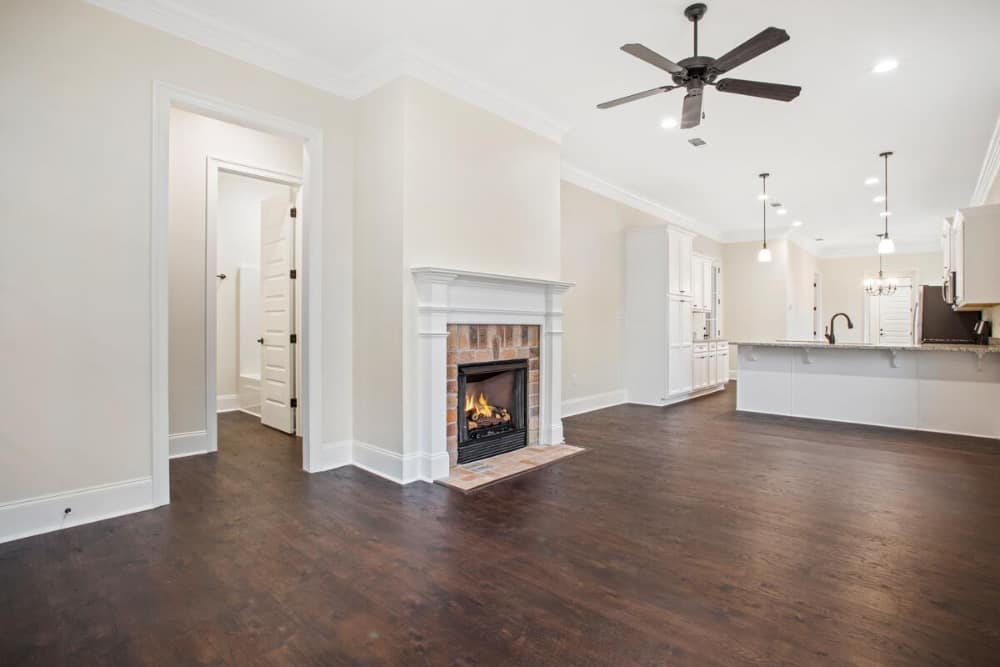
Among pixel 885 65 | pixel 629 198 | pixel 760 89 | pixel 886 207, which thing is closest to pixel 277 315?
pixel 760 89

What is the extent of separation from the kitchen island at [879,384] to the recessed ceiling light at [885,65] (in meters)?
2.99

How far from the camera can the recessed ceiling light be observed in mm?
3537

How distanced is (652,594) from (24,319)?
A: 341 centimetres

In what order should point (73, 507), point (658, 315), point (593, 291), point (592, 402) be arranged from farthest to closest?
point (658, 315) → point (593, 291) → point (592, 402) → point (73, 507)

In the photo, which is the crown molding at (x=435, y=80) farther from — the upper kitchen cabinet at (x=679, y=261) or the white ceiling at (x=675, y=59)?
the upper kitchen cabinet at (x=679, y=261)

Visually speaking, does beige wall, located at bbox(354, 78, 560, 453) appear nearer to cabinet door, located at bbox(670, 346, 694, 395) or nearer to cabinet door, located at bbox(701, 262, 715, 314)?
cabinet door, located at bbox(670, 346, 694, 395)

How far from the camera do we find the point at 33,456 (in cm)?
261

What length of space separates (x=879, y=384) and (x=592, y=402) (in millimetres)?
3236

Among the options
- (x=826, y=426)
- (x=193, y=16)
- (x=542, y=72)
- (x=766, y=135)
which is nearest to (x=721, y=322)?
(x=826, y=426)

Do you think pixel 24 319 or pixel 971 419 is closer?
pixel 24 319

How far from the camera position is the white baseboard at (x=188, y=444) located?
4125 mm

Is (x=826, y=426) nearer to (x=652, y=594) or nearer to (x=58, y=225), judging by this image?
(x=652, y=594)

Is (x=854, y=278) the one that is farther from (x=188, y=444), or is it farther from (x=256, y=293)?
(x=188, y=444)

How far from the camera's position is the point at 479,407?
4223mm
